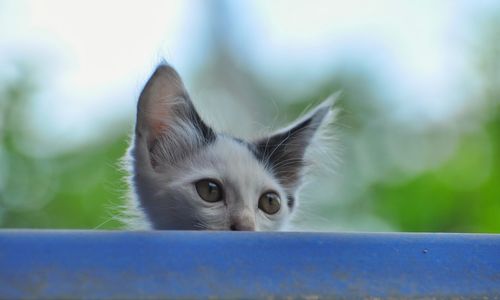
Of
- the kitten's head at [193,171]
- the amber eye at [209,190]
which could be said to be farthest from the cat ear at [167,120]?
the amber eye at [209,190]

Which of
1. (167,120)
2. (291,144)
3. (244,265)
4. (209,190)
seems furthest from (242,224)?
(244,265)

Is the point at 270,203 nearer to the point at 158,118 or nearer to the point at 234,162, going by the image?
the point at 234,162

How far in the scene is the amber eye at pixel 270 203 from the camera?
1.85 m

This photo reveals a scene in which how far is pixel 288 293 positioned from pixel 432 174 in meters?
2.56

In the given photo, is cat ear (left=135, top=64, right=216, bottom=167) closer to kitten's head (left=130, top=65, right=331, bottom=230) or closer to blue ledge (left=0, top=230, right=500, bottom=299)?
kitten's head (left=130, top=65, right=331, bottom=230)

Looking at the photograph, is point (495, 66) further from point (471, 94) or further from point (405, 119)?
point (405, 119)

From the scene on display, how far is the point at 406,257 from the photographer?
1.04 m

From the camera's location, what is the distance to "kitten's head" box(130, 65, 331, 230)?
5.56 ft

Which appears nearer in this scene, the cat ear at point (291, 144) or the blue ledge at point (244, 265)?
the blue ledge at point (244, 265)

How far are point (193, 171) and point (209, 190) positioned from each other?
0.09 m

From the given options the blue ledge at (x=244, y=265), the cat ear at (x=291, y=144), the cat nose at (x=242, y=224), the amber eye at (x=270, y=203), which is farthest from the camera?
the cat ear at (x=291, y=144)

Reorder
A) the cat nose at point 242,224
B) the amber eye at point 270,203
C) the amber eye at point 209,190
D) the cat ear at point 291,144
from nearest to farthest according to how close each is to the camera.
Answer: the cat nose at point 242,224, the amber eye at point 209,190, the amber eye at point 270,203, the cat ear at point 291,144

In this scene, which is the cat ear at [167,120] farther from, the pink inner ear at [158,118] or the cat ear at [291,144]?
the cat ear at [291,144]

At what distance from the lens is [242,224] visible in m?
1.63
